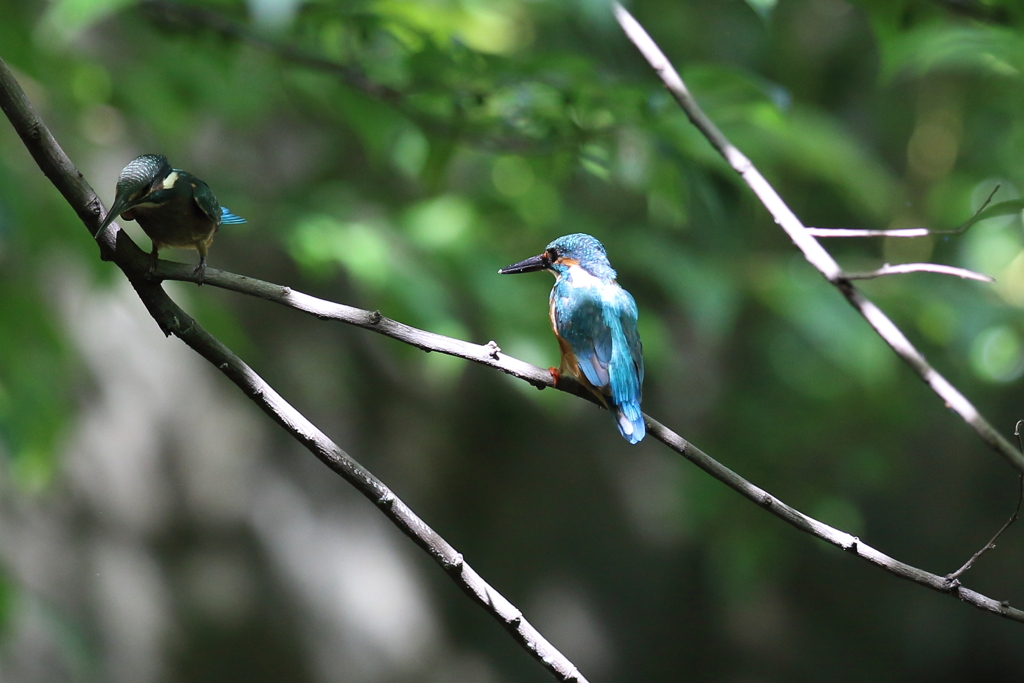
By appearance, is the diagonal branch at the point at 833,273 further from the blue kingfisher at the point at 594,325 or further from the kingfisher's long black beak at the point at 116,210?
the kingfisher's long black beak at the point at 116,210

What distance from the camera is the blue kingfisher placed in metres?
0.85

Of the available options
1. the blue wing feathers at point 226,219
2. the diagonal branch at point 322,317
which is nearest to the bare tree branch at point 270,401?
the diagonal branch at point 322,317

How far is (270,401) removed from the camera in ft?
2.24

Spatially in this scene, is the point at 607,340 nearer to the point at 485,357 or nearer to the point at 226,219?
the point at 485,357

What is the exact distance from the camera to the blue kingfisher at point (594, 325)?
0.85 metres

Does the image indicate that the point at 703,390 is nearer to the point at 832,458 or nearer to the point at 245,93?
the point at 832,458

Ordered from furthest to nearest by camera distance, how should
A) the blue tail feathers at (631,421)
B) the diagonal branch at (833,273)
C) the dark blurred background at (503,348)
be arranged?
the dark blurred background at (503,348) → the blue tail feathers at (631,421) → the diagonal branch at (833,273)

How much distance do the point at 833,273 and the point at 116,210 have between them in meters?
0.60

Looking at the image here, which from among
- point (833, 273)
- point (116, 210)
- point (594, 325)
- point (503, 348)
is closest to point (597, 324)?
point (594, 325)

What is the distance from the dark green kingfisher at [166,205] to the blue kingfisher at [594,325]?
0.30 meters

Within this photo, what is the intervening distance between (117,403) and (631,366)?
200 centimetres

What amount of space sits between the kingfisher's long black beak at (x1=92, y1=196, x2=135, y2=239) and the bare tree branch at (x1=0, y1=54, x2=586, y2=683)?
0.04 ft

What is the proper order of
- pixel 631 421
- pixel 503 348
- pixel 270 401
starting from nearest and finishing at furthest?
pixel 270 401 → pixel 631 421 → pixel 503 348

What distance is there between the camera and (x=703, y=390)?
2.81 meters
